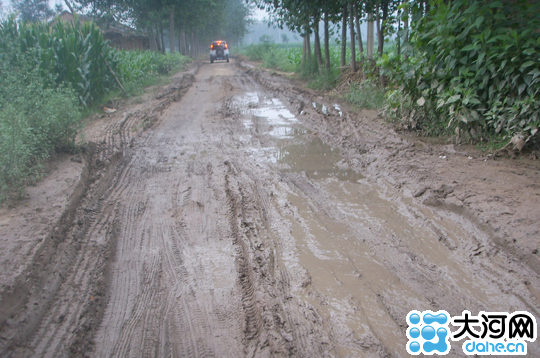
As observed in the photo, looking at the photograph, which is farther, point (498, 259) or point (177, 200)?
point (177, 200)

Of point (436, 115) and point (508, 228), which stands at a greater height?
point (436, 115)

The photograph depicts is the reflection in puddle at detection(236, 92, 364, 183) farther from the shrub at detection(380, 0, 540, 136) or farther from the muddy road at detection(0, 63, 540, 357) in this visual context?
the shrub at detection(380, 0, 540, 136)

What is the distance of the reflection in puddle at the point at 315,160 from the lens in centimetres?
610

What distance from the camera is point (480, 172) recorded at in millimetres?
5207

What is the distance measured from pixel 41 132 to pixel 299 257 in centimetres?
517

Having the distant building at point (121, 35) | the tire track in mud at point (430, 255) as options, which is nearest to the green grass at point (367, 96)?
the tire track in mud at point (430, 255)

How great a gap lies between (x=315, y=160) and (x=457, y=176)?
2.44 metres

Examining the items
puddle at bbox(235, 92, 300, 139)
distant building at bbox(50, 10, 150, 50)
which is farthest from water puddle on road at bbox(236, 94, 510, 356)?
distant building at bbox(50, 10, 150, 50)

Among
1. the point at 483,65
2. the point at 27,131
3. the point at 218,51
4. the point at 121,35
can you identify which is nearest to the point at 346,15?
the point at 483,65

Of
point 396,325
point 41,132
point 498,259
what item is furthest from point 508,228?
point 41,132

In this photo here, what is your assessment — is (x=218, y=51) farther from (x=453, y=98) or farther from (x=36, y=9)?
(x=453, y=98)

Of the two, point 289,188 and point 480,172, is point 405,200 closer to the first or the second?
point 480,172

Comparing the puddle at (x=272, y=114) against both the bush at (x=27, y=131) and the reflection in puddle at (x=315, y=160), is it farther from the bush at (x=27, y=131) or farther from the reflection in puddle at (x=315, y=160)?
the bush at (x=27, y=131)

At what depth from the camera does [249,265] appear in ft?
12.1
